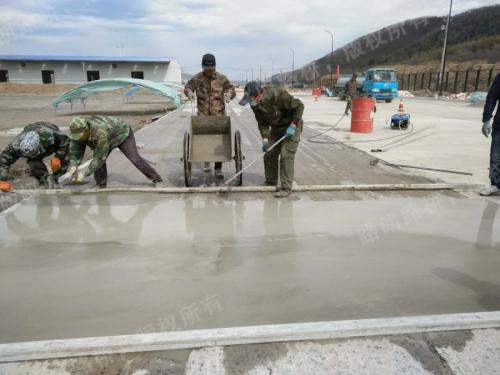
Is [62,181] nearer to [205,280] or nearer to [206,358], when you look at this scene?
[205,280]

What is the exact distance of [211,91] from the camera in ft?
18.9

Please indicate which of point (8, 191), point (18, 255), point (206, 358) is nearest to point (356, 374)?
point (206, 358)

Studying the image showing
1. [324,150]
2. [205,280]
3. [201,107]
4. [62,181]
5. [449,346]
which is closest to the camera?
[449,346]

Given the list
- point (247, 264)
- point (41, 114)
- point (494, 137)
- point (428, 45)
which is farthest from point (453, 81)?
point (247, 264)

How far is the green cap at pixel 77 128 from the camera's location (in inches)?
173

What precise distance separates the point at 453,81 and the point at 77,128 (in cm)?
4281

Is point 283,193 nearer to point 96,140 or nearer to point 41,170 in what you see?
point 96,140

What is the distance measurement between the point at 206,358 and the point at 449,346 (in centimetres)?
133

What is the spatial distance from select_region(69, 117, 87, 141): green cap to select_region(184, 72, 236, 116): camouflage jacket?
175 cm

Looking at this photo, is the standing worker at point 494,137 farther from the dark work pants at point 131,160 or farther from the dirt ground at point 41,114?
the dirt ground at point 41,114

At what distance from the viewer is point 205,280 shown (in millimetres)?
2912

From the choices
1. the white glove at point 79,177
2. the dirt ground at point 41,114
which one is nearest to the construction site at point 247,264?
the white glove at point 79,177

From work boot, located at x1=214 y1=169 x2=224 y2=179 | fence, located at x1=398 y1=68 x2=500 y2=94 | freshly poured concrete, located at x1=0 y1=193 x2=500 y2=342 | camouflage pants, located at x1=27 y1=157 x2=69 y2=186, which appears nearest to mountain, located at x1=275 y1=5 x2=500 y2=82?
fence, located at x1=398 y1=68 x2=500 y2=94

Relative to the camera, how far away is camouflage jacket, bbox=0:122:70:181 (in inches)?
186
